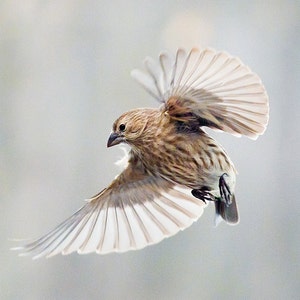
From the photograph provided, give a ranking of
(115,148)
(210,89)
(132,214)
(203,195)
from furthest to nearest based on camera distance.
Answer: (115,148) → (132,214) → (203,195) → (210,89)

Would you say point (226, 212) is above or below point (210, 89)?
below

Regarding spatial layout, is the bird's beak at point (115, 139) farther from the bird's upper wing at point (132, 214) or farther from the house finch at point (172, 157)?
the bird's upper wing at point (132, 214)

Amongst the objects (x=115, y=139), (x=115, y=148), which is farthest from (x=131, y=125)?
(x=115, y=148)

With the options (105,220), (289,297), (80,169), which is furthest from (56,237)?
(289,297)

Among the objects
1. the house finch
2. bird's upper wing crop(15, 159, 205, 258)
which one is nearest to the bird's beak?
the house finch

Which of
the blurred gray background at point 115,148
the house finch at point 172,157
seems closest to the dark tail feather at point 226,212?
the house finch at point 172,157

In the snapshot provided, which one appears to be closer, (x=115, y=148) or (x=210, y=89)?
(x=210, y=89)

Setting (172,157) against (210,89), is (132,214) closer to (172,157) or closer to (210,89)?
(172,157)
